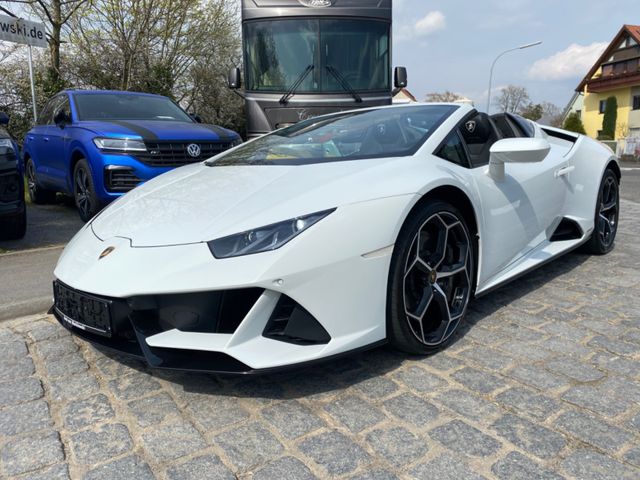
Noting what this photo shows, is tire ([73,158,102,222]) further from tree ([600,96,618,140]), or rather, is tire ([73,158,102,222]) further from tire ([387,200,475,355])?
tree ([600,96,618,140])

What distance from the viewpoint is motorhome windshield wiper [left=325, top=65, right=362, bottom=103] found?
7066 millimetres

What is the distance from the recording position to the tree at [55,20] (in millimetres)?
11750

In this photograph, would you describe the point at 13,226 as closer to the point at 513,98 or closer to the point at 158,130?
the point at 158,130

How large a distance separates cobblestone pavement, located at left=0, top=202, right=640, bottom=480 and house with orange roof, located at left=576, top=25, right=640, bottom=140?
4105 cm

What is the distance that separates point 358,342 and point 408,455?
0.49 m

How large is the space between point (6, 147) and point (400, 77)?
4959 millimetres

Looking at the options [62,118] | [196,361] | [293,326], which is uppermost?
[62,118]

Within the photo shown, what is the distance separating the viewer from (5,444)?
6.45 ft

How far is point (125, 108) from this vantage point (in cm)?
633

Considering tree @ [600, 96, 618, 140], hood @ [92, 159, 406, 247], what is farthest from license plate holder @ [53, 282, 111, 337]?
tree @ [600, 96, 618, 140]

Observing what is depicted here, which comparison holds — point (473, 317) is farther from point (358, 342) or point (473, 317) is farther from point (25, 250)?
point (25, 250)

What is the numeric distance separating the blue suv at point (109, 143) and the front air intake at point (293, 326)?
3516 mm

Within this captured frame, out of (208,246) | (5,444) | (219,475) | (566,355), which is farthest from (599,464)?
(5,444)

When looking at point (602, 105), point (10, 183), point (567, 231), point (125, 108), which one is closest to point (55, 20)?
point (125, 108)
